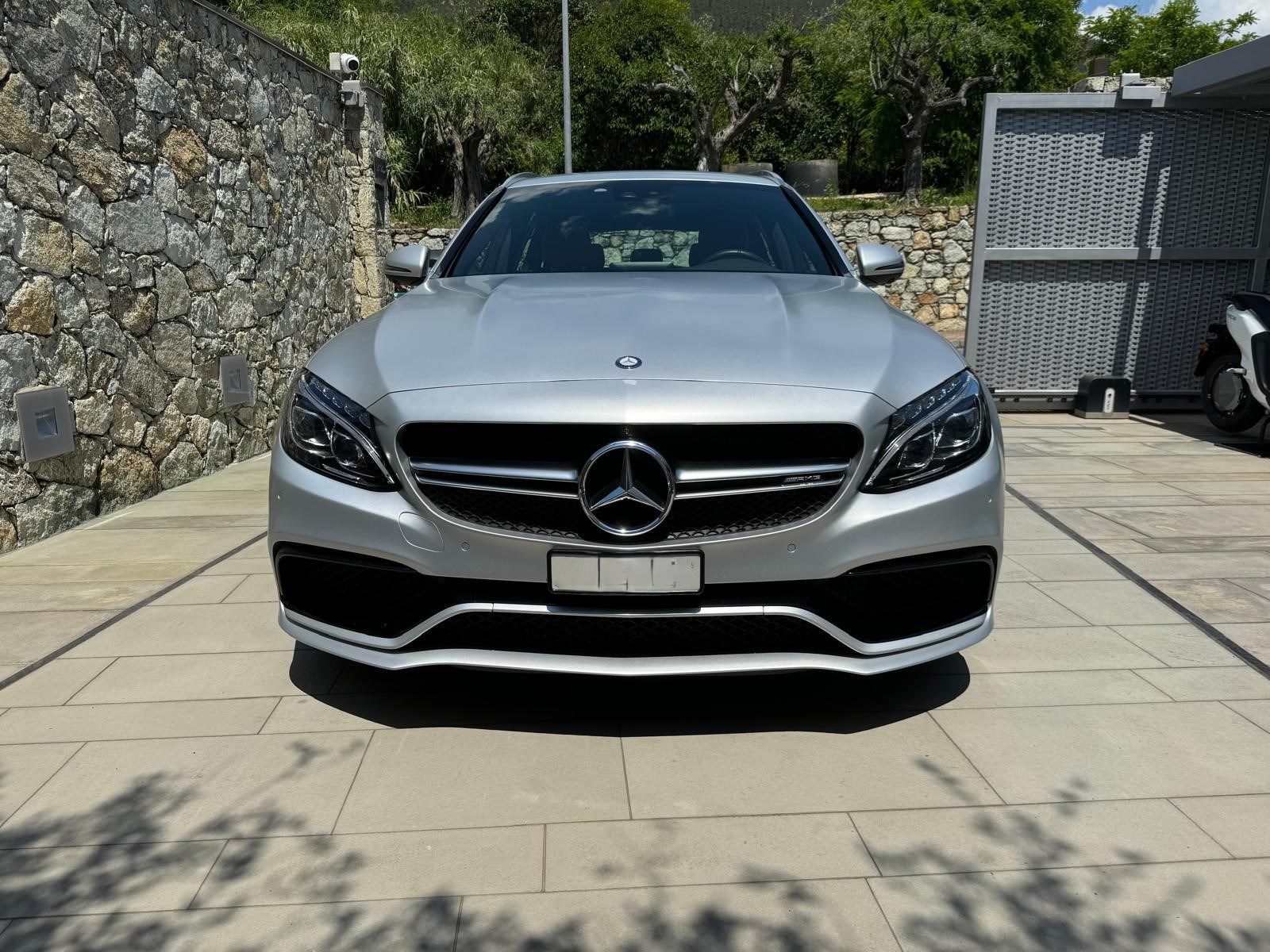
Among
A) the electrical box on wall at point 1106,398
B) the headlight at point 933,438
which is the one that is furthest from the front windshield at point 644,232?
the electrical box on wall at point 1106,398

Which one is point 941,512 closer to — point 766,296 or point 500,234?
point 766,296

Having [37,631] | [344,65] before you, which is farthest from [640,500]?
[344,65]

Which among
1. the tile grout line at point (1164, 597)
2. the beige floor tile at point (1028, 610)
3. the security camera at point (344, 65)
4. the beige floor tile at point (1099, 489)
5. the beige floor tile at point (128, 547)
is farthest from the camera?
the security camera at point (344, 65)

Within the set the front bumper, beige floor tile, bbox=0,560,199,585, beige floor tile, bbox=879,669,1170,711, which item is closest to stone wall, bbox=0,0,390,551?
beige floor tile, bbox=0,560,199,585

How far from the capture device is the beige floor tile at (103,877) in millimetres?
2096

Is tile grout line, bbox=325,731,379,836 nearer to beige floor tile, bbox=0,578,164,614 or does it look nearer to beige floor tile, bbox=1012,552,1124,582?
beige floor tile, bbox=0,578,164,614

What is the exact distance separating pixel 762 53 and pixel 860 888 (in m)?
37.9

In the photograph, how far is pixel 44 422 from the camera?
493 cm

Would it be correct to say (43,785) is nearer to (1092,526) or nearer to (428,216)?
(1092,526)

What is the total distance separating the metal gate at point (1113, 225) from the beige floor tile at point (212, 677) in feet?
22.4

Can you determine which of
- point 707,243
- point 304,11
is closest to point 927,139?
point 304,11

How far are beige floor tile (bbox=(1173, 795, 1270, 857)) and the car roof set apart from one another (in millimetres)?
2882

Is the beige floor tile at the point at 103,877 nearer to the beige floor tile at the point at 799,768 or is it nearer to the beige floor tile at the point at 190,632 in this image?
the beige floor tile at the point at 799,768

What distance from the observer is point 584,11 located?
55.8 m
